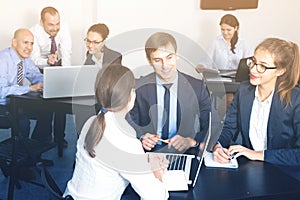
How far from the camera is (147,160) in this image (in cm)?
147

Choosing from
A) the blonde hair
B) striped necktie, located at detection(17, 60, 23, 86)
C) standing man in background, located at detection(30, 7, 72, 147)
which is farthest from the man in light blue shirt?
the blonde hair

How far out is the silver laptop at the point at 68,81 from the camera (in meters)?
2.80

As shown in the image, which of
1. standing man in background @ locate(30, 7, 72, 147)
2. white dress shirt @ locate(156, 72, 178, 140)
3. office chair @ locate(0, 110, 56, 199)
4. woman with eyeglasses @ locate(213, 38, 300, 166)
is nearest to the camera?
woman with eyeglasses @ locate(213, 38, 300, 166)

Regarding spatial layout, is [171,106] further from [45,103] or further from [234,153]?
[45,103]

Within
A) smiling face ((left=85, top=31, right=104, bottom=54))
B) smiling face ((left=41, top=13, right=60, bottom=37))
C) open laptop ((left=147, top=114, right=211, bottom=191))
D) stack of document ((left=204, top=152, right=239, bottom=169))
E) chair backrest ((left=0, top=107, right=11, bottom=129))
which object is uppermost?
smiling face ((left=41, top=13, right=60, bottom=37))

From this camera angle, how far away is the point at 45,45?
4688 millimetres

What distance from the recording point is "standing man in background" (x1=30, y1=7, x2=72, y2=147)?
4250 mm

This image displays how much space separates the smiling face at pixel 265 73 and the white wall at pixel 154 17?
133 inches

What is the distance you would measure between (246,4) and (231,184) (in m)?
4.86

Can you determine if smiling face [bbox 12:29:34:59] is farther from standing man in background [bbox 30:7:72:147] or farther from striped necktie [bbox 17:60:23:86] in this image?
standing man in background [bbox 30:7:72:147]

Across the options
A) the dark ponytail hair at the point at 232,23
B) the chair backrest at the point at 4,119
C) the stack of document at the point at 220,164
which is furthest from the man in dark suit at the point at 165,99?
the dark ponytail hair at the point at 232,23

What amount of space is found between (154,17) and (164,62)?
3.80 metres

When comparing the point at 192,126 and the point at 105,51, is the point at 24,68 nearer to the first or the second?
the point at 105,51

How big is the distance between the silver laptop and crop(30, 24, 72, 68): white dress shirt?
1318 mm
